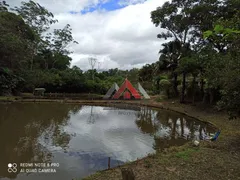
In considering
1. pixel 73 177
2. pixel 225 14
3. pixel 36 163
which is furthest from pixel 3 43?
pixel 225 14

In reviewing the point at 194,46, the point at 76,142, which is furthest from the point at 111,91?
the point at 76,142

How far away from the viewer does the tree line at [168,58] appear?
8217mm

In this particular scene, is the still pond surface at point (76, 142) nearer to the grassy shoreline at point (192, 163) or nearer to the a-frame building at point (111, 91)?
the grassy shoreline at point (192, 163)

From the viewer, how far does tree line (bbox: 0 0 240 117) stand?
8217 mm

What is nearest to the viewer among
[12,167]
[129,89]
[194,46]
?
[12,167]

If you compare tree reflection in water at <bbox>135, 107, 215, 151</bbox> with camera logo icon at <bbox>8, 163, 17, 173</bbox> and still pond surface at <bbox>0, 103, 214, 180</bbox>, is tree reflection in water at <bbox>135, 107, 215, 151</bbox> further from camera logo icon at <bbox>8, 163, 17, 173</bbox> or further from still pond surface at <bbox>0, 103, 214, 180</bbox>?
camera logo icon at <bbox>8, 163, 17, 173</bbox>

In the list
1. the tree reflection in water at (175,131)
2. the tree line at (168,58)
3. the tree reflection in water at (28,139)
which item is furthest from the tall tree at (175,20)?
the tree reflection in water at (28,139)

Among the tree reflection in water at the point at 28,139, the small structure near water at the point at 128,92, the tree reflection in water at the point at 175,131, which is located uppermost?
the small structure near water at the point at 128,92

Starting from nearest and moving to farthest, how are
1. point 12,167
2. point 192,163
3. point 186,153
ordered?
point 192,163 < point 12,167 < point 186,153

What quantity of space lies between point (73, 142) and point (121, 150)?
1.79 m

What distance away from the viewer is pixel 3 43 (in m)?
16.1

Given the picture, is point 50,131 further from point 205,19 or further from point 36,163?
point 205,19

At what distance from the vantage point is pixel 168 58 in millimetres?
15438

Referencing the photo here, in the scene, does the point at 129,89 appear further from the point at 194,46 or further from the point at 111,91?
the point at 194,46
